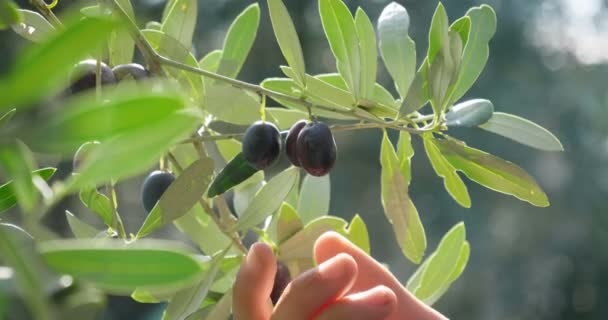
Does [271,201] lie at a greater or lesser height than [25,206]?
lesser

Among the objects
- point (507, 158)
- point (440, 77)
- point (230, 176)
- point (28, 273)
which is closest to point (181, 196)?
point (230, 176)

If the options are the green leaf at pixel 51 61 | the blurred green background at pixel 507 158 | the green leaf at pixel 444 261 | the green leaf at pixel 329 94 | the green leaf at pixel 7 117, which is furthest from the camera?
the blurred green background at pixel 507 158

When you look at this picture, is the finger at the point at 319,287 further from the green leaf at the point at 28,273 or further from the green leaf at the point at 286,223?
the green leaf at the point at 28,273

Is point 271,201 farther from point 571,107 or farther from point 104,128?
point 571,107

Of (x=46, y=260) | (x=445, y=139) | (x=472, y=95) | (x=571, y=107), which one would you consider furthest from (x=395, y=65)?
(x=571, y=107)

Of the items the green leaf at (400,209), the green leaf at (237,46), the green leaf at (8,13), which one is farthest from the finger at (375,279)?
the green leaf at (8,13)

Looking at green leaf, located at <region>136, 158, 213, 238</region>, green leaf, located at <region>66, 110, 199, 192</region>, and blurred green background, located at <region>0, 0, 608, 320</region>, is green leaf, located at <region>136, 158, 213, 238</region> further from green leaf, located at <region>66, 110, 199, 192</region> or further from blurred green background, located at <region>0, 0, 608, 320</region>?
blurred green background, located at <region>0, 0, 608, 320</region>
